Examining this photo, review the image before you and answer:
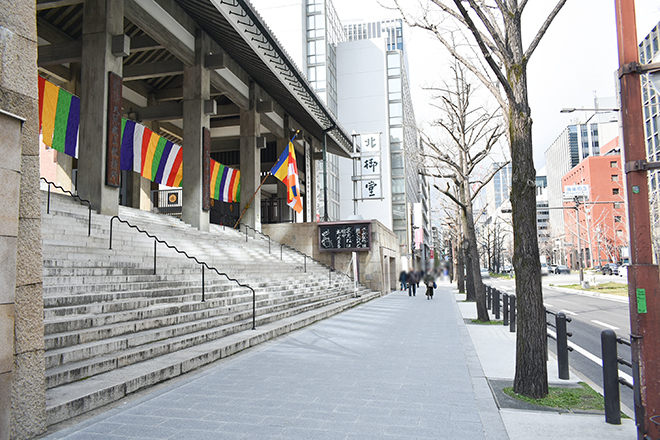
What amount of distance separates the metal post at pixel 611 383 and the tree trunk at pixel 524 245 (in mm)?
969

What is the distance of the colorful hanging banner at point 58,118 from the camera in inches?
546

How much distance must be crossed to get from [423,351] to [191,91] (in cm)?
1538

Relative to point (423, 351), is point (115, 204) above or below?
above

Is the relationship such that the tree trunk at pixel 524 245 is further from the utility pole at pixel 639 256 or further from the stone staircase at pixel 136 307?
the stone staircase at pixel 136 307

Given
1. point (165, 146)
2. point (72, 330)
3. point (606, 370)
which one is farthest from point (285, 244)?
point (606, 370)

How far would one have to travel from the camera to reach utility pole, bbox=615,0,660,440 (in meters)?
4.01

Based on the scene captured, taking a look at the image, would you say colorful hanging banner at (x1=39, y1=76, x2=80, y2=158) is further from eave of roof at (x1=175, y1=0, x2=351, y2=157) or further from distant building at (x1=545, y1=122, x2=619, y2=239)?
distant building at (x1=545, y1=122, x2=619, y2=239)

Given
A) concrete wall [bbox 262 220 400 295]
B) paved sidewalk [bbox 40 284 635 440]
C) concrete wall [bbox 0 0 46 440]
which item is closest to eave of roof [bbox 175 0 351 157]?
concrete wall [bbox 262 220 400 295]

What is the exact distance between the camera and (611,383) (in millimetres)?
4547

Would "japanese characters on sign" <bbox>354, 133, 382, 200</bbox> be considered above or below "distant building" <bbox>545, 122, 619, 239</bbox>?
below

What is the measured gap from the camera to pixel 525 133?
19.5ft

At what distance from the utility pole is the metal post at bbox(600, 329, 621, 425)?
0.45 meters

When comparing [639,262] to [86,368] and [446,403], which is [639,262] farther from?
[86,368]

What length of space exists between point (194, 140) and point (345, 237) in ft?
31.1
